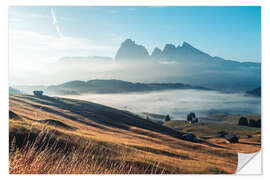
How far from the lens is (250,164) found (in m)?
12.1

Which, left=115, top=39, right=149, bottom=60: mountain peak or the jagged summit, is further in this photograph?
the jagged summit

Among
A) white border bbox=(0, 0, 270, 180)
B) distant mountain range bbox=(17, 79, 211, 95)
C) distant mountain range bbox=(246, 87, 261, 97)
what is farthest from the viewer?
distant mountain range bbox=(17, 79, 211, 95)

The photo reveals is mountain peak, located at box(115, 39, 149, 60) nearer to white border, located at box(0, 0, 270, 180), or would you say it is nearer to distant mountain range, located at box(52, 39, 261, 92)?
distant mountain range, located at box(52, 39, 261, 92)

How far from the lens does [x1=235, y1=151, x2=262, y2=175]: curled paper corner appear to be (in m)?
11.4

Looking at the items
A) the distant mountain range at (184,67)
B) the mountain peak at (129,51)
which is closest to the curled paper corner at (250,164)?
the distant mountain range at (184,67)

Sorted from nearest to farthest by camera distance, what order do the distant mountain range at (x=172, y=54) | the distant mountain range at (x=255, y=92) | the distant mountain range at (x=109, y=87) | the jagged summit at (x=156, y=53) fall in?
the distant mountain range at (x=255, y=92) → the distant mountain range at (x=172, y=54) → the jagged summit at (x=156, y=53) → the distant mountain range at (x=109, y=87)

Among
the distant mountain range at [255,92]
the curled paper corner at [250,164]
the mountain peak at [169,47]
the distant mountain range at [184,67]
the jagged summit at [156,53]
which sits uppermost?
the mountain peak at [169,47]

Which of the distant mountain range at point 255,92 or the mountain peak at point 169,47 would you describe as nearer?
the distant mountain range at point 255,92

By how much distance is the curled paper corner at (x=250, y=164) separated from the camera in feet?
37.3

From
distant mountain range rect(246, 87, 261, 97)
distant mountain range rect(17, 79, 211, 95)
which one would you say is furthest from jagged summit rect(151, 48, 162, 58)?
distant mountain range rect(246, 87, 261, 97)

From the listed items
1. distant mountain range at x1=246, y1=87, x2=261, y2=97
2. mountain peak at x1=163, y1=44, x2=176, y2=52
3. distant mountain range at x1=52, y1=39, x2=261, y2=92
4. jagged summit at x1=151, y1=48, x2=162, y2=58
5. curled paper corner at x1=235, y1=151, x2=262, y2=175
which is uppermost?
mountain peak at x1=163, y1=44, x2=176, y2=52

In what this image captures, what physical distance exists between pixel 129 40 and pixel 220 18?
5136 mm

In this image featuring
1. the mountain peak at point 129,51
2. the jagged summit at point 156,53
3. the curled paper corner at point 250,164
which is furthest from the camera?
the jagged summit at point 156,53
